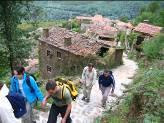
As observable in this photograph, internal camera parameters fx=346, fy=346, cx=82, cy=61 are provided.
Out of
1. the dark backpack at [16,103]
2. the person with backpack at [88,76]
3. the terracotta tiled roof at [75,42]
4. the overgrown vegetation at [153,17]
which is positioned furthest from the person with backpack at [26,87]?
the overgrown vegetation at [153,17]

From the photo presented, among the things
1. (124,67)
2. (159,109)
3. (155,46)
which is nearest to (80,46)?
(124,67)

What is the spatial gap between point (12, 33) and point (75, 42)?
13.6 m

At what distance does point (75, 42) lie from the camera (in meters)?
32.1

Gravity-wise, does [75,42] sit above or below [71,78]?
below

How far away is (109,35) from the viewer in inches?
1678

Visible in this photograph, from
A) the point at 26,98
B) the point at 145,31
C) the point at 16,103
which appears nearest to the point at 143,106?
the point at 26,98

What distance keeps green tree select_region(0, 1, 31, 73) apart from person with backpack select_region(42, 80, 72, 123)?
11.0m

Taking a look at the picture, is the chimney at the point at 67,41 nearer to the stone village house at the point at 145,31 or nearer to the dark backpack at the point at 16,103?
the stone village house at the point at 145,31

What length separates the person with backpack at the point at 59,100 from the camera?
7.06 meters

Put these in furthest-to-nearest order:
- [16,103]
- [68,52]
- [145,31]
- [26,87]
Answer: [145,31], [68,52], [26,87], [16,103]

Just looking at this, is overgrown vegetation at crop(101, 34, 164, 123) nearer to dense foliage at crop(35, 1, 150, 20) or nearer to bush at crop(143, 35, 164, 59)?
bush at crop(143, 35, 164, 59)

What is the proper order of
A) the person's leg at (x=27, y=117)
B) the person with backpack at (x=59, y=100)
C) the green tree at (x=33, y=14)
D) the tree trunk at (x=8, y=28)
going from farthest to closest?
1. the green tree at (x=33, y=14)
2. the tree trunk at (x=8, y=28)
3. the person's leg at (x=27, y=117)
4. the person with backpack at (x=59, y=100)

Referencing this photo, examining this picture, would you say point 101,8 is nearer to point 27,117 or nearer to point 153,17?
point 153,17

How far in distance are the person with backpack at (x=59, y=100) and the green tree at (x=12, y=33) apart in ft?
36.2
